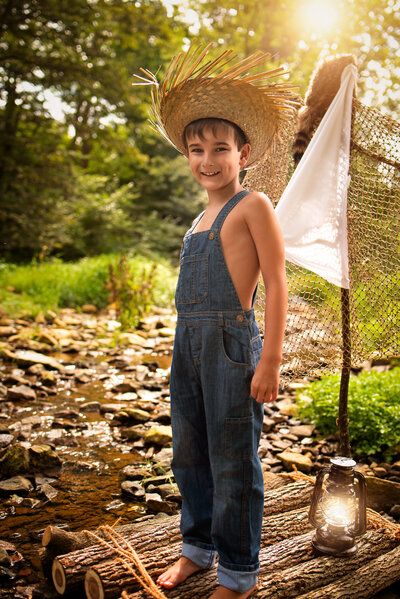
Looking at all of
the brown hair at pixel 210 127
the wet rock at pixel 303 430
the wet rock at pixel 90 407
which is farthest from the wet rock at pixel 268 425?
the brown hair at pixel 210 127

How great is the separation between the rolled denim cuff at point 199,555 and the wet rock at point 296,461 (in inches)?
50.2

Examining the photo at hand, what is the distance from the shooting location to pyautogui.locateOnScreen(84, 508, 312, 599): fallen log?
178 cm

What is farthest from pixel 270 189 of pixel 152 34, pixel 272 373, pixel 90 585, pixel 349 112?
pixel 152 34

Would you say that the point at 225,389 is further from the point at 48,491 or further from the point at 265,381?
the point at 48,491

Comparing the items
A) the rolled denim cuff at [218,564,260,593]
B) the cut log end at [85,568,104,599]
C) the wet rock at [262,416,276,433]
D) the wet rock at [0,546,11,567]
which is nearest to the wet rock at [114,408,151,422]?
the wet rock at [262,416,276,433]

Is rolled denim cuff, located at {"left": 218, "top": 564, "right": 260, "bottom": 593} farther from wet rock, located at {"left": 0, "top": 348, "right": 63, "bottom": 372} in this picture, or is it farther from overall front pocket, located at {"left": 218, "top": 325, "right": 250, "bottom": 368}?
wet rock, located at {"left": 0, "top": 348, "right": 63, "bottom": 372}

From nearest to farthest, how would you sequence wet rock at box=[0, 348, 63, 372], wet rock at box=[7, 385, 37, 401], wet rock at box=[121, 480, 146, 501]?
wet rock at box=[121, 480, 146, 501], wet rock at box=[7, 385, 37, 401], wet rock at box=[0, 348, 63, 372]

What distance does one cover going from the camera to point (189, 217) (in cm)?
1591

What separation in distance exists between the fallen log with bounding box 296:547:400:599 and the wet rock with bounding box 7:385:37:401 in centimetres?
314

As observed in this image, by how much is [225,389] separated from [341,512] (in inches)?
32.9

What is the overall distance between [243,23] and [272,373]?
581 inches

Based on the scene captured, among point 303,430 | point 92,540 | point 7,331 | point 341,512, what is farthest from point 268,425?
point 7,331

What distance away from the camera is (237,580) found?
1723 millimetres

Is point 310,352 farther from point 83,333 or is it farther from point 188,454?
point 83,333
